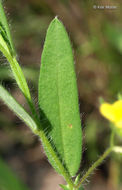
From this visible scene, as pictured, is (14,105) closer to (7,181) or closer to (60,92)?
(60,92)

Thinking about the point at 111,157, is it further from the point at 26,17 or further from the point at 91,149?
the point at 26,17

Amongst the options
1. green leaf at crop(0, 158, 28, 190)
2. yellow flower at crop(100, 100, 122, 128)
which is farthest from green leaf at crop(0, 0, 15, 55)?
green leaf at crop(0, 158, 28, 190)

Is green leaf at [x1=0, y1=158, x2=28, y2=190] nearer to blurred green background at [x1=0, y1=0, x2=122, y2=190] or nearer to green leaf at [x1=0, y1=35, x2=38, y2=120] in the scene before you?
green leaf at [x1=0, y1=35, x2=38, y2=120]

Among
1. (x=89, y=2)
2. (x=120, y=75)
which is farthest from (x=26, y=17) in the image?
(x=120, y=75)

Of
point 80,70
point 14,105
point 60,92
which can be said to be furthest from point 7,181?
point 80,70

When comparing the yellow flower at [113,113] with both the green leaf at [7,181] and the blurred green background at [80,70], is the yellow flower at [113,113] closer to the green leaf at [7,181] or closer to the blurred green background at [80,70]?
the green leaf at [7,181]
